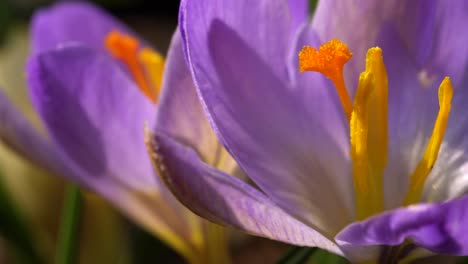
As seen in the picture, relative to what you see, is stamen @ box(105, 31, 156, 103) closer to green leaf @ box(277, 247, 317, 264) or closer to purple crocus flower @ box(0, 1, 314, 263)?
purple crocus flower @ box(0, 1, 314, 263)

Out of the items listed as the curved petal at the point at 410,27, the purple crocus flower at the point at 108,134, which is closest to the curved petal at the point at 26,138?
the purple crocus flower at the point at 108,134

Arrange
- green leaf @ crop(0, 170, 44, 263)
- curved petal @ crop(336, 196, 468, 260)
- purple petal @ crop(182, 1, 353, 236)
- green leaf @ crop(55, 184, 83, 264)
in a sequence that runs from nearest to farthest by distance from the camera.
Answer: curved petal @ crop(336, 196, 468, 260), purple petal @ crop(182, 1, 353, 236), green leaf @ crop(55, 184, 83, 264), green leaf @ crop(0, 170, 44, 263)

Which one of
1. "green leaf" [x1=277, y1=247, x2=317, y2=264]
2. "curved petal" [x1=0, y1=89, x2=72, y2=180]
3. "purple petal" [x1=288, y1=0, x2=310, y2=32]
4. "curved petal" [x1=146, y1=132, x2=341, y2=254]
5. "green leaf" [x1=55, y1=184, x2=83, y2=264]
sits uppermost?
"purple petal" [x1=288, y1=0, x2=310, y2=32]

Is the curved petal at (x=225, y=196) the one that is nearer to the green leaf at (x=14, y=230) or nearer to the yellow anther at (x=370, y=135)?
the yellow anther at (x=370, y=135)

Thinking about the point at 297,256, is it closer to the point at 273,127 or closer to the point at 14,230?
the point at 273,127

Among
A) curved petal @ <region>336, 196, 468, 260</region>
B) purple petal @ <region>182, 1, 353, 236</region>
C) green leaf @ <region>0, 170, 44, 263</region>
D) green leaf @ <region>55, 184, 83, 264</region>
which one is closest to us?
curved petal @ <region>336, 196, 468, 260</region>

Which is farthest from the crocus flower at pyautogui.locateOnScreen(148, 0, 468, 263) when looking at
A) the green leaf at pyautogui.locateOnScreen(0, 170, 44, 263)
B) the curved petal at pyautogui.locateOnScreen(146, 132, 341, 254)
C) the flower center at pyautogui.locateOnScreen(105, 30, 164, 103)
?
the green leaf at pyautogui.locateOnScreen(0, 170, 44, 263)

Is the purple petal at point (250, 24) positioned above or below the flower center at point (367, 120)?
above

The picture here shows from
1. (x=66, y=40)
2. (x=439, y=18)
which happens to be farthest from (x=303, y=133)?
(x=66, y=40)
